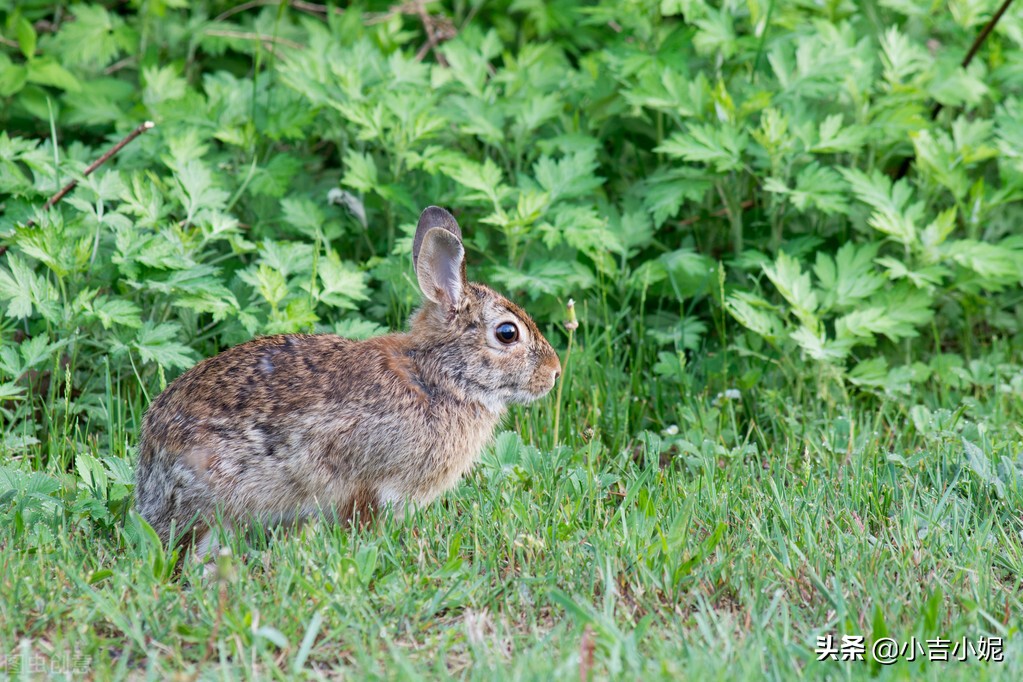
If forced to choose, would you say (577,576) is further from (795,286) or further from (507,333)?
(795,286)

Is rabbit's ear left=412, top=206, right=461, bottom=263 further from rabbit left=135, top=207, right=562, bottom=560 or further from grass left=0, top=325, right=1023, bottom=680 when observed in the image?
grass left=0, top=325, right=1023, bottom=680

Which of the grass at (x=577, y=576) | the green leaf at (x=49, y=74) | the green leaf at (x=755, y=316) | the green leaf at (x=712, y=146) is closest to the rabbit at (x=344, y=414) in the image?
the grass at (x=577, y=576)

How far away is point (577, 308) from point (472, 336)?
1562 millimetres

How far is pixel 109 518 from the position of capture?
416 cm

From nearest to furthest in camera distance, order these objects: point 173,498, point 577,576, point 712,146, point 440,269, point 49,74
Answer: point 577,576 → point 173,498 → point 440,269 → point 712,146 → point 49,74

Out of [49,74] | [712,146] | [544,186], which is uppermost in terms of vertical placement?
[49,74]

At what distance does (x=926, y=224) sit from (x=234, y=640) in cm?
432

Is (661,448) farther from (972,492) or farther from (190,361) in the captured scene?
(190,361)

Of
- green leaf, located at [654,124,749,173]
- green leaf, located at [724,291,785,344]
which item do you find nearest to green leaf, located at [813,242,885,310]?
green leaf, located at [724,291,785,344]

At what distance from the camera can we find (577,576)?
3561mm

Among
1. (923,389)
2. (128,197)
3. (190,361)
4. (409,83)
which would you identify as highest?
(409,83)

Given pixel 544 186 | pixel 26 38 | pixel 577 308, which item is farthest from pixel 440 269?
pixel 26 38

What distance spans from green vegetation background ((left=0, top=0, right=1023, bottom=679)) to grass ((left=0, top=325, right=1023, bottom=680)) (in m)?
0.01

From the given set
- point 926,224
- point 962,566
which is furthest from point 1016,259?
point 962,566
